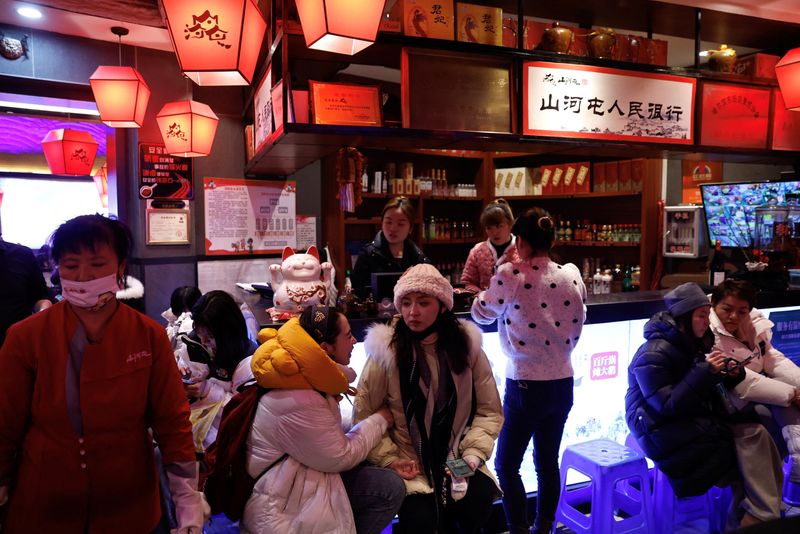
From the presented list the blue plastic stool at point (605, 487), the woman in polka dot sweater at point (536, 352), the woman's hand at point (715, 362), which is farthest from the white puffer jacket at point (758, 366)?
the woman in polka dot sweater at point (536, 352)

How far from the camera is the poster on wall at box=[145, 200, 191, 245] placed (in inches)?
205

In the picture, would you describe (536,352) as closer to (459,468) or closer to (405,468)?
(459,468)

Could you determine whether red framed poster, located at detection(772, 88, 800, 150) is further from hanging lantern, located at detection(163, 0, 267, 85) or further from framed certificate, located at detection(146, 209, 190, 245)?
framed certificate, located at detection(146, 209, 190, 245)

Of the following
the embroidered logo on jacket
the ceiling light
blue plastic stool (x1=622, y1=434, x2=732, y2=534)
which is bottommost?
blue plastic stool (x1=622, y1=434, x2=732, y2=534)

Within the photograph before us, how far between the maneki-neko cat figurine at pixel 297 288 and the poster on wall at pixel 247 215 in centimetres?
268

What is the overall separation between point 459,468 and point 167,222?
410 centimetres

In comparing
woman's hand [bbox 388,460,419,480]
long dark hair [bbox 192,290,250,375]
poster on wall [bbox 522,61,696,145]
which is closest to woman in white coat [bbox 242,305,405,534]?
woman's hand [bbox 388,460,419,480]

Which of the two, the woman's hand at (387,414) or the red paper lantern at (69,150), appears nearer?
the woman's hand at (387,414)

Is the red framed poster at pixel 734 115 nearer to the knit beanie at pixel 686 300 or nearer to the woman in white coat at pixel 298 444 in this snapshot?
the knit beanie at pixel 686 300

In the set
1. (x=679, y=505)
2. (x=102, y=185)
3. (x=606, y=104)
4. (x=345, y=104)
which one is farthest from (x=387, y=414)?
(x=102, y=185)

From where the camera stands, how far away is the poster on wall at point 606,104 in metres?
3.68

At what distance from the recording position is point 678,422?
271 cm

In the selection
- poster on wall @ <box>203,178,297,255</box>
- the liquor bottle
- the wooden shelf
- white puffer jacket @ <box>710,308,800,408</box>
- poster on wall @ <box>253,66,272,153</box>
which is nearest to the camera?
white puffer jacket @ <box>710,308,800,408</box>

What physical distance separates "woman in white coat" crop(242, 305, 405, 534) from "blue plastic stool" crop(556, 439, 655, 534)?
1.39 m
